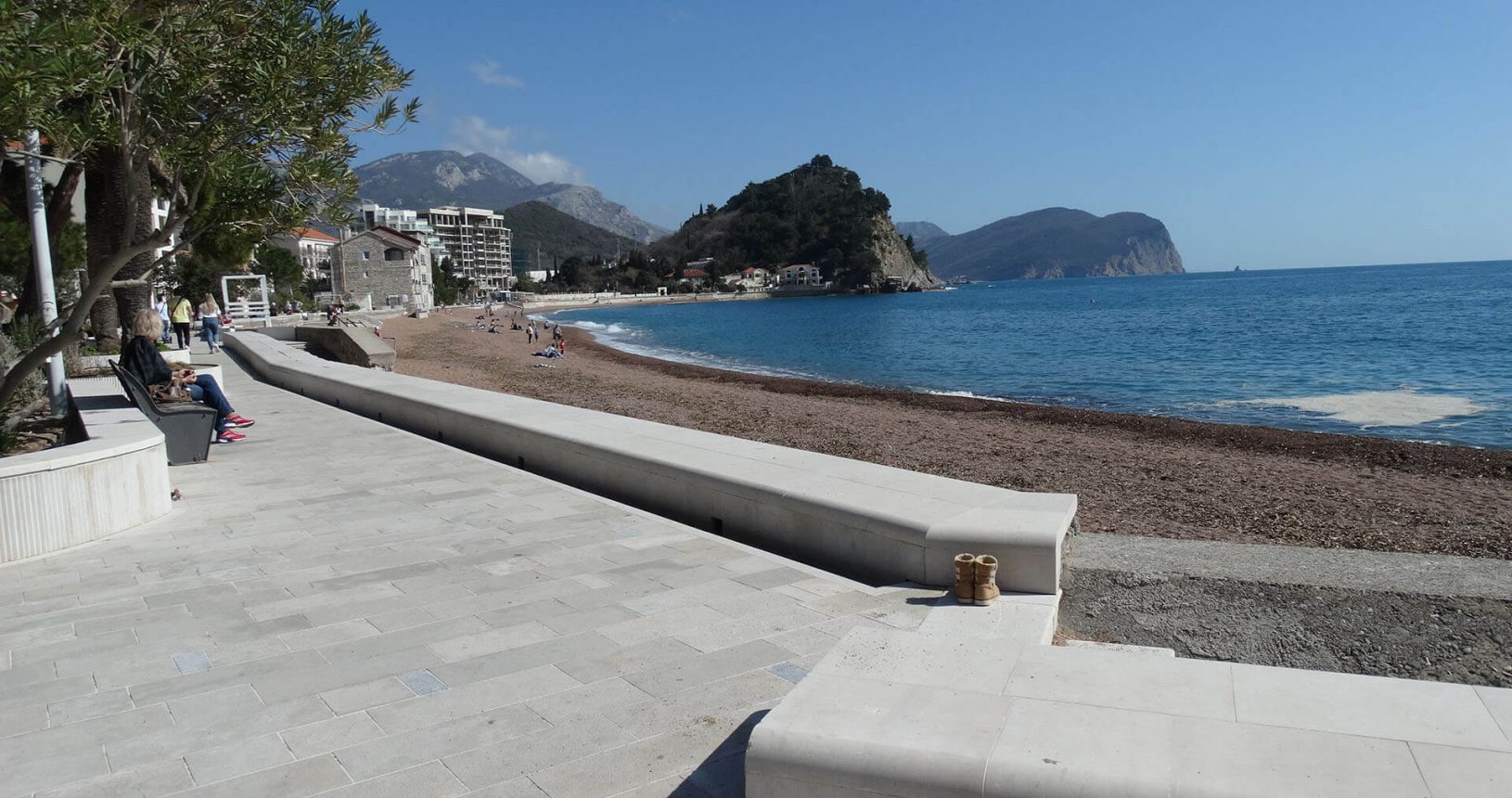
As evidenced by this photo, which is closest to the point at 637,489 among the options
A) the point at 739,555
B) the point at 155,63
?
the point at 739,555

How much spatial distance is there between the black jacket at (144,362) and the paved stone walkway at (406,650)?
→ 7.89ft

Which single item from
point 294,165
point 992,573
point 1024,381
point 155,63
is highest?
point 155,63

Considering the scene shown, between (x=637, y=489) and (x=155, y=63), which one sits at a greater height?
(x=155, y=63)

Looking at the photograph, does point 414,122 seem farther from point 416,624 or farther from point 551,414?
point 416,624

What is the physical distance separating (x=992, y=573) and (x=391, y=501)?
430 centimetres

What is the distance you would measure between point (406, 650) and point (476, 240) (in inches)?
7419

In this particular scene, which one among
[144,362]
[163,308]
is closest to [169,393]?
[144,362]

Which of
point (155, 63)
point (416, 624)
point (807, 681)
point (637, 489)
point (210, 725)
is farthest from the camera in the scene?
point (637, 489)

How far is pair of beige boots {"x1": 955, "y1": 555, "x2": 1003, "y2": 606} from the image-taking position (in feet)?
14.9

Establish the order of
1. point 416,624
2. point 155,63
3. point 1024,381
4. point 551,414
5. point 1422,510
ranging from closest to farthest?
1. point 416,624
2. point 155,63
3. point 551,414
4. point 1422,510
5. point 1024,381

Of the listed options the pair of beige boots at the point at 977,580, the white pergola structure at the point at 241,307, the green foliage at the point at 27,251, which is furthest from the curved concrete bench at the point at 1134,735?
the white pergola structure at the point at 241,307

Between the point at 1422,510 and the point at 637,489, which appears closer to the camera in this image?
the point at 637,489

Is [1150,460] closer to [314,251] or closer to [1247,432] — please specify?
[1247,432]

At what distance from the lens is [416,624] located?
4480mm
